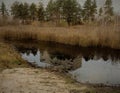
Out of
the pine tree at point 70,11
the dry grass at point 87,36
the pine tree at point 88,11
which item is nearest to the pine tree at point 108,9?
the pine tree at point 88,11

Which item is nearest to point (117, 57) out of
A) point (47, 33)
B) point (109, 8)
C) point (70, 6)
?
point (47, 33)

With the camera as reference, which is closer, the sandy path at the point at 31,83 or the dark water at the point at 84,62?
the sandy path at the point at 31,83

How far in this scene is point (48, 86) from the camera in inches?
362

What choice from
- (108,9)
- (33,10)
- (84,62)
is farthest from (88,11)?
(84,62)

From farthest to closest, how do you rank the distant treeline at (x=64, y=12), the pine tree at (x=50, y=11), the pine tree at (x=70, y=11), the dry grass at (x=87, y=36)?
the pine tree at (x=50, y=11) → the distant treeline at (x=64, y=12) → the pine tree at (x=70, y=11) → the dry grass at (x=87, y=36)

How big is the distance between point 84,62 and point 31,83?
659 cm

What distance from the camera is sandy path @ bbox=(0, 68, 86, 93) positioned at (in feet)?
28.7

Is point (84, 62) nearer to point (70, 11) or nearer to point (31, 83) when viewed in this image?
point (31, 83)

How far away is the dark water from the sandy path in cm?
156

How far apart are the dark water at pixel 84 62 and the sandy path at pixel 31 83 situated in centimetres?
156

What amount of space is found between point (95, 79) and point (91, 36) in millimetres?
9538

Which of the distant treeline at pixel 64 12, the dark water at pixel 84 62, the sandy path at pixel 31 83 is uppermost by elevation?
the distant treeline at pixel 64 12

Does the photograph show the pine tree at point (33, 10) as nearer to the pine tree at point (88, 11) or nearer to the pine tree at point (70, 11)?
the pine tree at point (70, 11)

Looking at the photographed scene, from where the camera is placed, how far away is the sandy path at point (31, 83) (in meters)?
8.75
